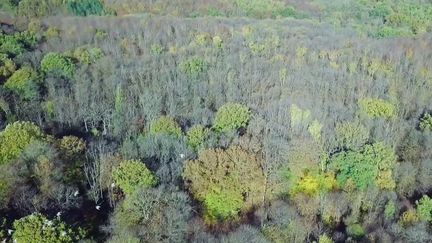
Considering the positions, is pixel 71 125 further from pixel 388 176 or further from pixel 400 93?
pixel 400 93

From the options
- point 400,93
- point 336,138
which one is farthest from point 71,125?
point 400,93

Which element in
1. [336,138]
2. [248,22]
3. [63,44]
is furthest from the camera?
[248,22]

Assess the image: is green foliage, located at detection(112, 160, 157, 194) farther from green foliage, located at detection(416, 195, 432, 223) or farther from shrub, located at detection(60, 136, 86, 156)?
green foliage, located at detection(416, 195, 432, 223)

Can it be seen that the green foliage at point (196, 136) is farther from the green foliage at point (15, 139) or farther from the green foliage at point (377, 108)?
the green foliage at point (377, 108)

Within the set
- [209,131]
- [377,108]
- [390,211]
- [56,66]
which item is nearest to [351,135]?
[377,108]

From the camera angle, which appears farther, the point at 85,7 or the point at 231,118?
the point at 85,7

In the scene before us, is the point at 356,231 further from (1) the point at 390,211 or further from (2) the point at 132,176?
(2) the point at 132,176

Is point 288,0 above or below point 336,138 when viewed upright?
above

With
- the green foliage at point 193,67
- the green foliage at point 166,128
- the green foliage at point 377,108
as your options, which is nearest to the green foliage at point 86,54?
the green foliage at point 193,67
